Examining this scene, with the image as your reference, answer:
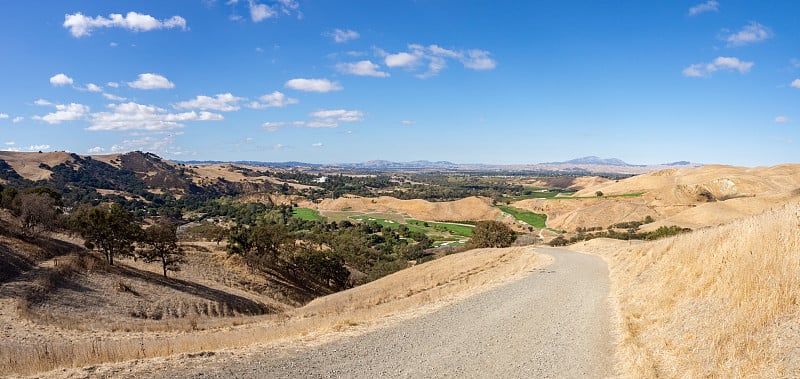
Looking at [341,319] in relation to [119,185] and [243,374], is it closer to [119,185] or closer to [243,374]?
[243,374]

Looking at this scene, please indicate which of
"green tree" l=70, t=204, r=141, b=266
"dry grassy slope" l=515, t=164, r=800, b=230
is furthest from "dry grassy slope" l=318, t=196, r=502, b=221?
"green tree" l=70, t=204, r=141, b=266

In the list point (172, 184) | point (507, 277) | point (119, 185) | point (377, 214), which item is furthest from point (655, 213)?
point (119, 185)

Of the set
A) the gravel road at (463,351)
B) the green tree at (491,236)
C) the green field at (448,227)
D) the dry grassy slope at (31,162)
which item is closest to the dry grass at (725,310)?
the gravel road at (463,351)

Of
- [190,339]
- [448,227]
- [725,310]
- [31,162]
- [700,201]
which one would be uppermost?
[31,162]

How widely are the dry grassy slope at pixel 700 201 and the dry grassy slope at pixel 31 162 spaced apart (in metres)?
198

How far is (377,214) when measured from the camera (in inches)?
5212

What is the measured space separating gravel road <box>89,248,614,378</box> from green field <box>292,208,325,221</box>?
4401 inches

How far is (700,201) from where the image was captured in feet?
271

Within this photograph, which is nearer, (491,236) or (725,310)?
(725,310)

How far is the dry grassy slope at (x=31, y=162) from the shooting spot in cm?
16785

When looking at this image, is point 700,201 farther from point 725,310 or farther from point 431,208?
point 725,310

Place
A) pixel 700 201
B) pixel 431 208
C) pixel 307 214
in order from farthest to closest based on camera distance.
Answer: pixel 307 214 → pixel 431 208 → pixel 700 201

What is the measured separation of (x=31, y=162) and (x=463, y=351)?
243106 millimetres

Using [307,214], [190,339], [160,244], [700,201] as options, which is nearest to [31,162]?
[307,214]
